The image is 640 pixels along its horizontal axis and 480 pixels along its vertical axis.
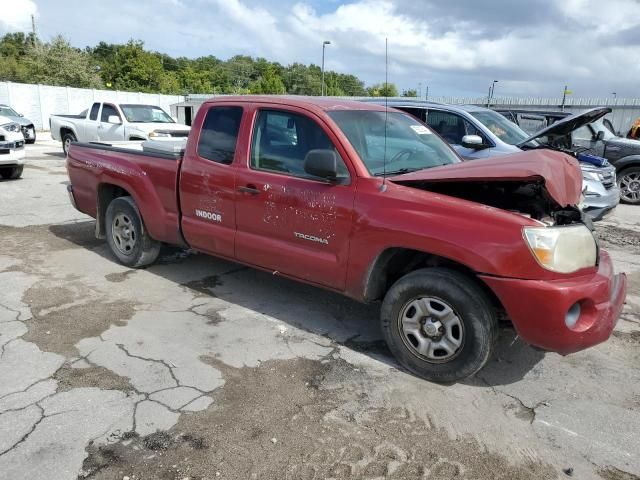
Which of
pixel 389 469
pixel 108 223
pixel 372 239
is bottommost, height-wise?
pixel 389 469

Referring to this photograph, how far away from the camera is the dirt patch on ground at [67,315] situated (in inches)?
153

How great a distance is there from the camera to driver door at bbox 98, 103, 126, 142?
13.1 metres

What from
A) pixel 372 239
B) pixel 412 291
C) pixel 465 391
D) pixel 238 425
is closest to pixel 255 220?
pixel 372 239

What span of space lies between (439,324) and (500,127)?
6.46 meters

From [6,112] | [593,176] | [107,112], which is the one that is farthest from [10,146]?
[6,112]

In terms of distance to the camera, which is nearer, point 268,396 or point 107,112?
point 268,396

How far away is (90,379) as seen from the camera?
3346 mm

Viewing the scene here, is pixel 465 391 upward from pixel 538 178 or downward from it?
downward

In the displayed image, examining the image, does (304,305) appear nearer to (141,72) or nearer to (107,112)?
(107,112)

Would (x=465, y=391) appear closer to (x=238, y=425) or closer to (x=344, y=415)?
(x=344, y=415)

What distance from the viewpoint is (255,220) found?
13.8ft

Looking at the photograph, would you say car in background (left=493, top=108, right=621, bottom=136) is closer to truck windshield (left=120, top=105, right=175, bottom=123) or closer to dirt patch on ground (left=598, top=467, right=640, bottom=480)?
truck windshield (left=120, top=105, right=175, bottom=123)

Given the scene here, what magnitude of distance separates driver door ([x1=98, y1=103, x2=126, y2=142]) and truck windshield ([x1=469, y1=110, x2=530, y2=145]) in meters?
8.82

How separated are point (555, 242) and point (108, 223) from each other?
460 centimetres
